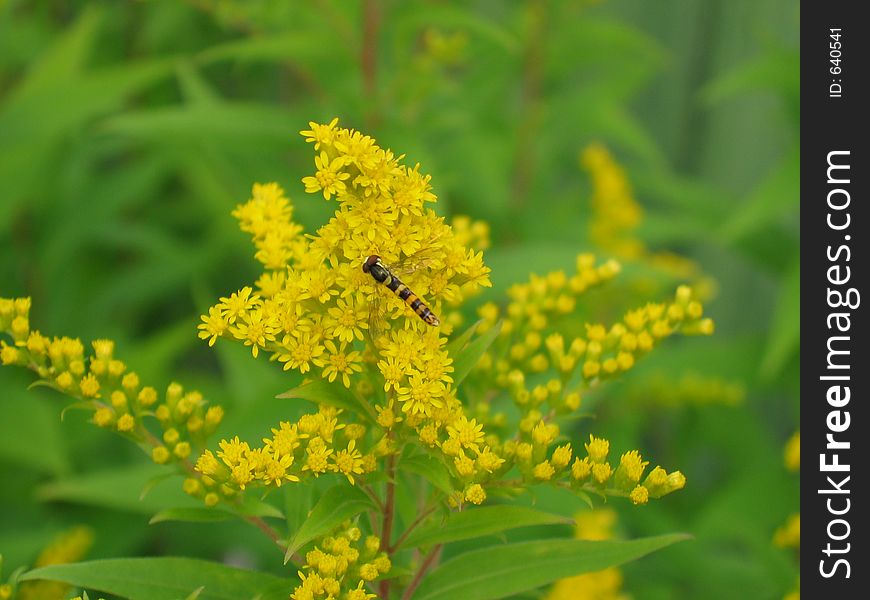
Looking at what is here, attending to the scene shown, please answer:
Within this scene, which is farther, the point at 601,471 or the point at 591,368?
the point at 591,368

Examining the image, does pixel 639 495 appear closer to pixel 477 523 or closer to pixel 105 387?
pixel 477 523

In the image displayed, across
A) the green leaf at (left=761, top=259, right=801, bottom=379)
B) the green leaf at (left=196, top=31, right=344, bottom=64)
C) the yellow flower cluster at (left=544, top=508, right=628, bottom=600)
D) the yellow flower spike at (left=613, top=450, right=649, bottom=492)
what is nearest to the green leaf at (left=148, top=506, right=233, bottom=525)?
the yellow flower spike at (left=613, top=450, right=649, bottom=492)

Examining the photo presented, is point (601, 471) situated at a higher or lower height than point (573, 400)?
lower

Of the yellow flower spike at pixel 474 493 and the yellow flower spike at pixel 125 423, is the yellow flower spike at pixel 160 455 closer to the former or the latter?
the yellow flower spike at pixel 125 423

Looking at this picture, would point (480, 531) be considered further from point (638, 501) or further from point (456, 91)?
point (456, 91)

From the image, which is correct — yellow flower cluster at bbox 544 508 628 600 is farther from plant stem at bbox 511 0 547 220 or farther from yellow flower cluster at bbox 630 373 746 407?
plant stem at bbox 511 0 547 220
